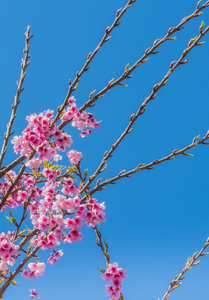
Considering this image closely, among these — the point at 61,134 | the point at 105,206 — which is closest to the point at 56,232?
the point at 105,206

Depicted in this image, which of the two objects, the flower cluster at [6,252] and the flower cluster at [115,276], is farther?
the flower cluster at [6,252]

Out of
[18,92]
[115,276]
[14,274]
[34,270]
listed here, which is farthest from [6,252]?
[18,92]

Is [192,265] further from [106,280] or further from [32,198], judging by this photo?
[32,198]

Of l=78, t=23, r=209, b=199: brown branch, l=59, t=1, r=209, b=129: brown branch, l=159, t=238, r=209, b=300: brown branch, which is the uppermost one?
l=59, t=1, r=209, b=129: brown branch

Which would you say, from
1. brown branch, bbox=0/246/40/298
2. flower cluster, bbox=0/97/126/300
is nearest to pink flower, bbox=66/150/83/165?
flower cluster, bbox=0/97/126/300

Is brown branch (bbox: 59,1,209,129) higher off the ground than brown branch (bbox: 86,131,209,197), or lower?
higher

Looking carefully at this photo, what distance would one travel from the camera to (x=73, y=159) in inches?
175

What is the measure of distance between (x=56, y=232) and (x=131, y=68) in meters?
2.36

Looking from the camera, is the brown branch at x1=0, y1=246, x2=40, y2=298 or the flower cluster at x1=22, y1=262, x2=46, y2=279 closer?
the brown branch at x1=0, y1=246, x2=40, y2=298

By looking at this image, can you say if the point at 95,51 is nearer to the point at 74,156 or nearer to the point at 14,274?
the point at 74,156

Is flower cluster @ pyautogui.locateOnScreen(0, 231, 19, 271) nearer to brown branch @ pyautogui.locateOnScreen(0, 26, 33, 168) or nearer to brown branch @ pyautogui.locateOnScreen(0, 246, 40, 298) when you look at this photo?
brown branch @ pyautogui.locateOnScreen(0, 246, 40, 298)

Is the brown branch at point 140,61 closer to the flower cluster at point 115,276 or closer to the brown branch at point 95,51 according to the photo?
the brown branch at point 95,51

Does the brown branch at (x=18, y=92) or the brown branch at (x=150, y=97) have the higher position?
the brown branch at (x=18, y=92)

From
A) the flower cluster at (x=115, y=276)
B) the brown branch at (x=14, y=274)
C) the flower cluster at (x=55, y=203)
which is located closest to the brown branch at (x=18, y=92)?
the flower cluster at (x=55, y=203)
